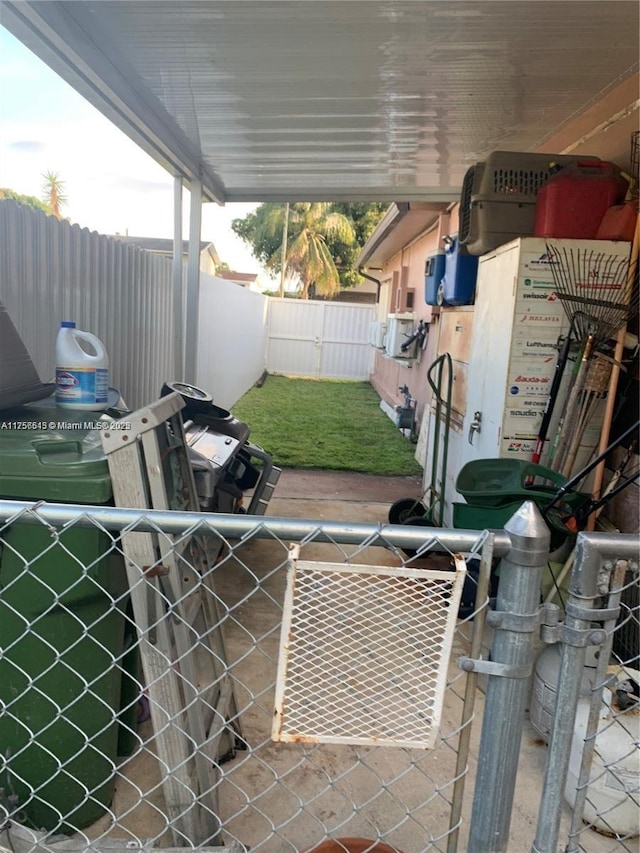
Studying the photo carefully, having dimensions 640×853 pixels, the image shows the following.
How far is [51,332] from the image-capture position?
120 inches

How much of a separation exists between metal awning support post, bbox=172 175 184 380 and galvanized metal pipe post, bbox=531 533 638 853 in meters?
5.01

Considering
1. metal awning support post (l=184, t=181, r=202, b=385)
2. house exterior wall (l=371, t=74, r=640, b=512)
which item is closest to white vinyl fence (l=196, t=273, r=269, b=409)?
metal awning support post (l=184, t=181, r=202, b=385)

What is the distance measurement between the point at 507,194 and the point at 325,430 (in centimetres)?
568

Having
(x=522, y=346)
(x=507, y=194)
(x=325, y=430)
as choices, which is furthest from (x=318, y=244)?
(x=522, y=346)

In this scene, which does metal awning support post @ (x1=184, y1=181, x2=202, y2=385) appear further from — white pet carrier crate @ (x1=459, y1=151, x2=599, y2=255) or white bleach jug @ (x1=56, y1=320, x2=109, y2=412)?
white bleach jug @ (x1=56, y1=320, x2=109, y2=412)

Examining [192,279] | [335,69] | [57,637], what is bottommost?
[57,637]

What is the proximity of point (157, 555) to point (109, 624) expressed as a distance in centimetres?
27

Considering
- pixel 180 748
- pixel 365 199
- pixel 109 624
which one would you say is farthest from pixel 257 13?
pixel 365 199

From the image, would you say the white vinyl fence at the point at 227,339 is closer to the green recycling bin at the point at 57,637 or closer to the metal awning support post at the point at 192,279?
the metal awning support post at the point at 192,279

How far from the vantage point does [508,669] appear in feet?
3.36

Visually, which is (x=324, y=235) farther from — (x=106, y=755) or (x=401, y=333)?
(x=106, y=755)

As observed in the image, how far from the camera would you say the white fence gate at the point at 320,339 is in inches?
669

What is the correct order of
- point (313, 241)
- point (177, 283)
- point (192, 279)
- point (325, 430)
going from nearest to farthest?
→ point (177, 283)
point (192, 279)
point (325, 430)
point (313, 241)

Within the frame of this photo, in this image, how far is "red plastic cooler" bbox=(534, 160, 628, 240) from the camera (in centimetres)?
316
